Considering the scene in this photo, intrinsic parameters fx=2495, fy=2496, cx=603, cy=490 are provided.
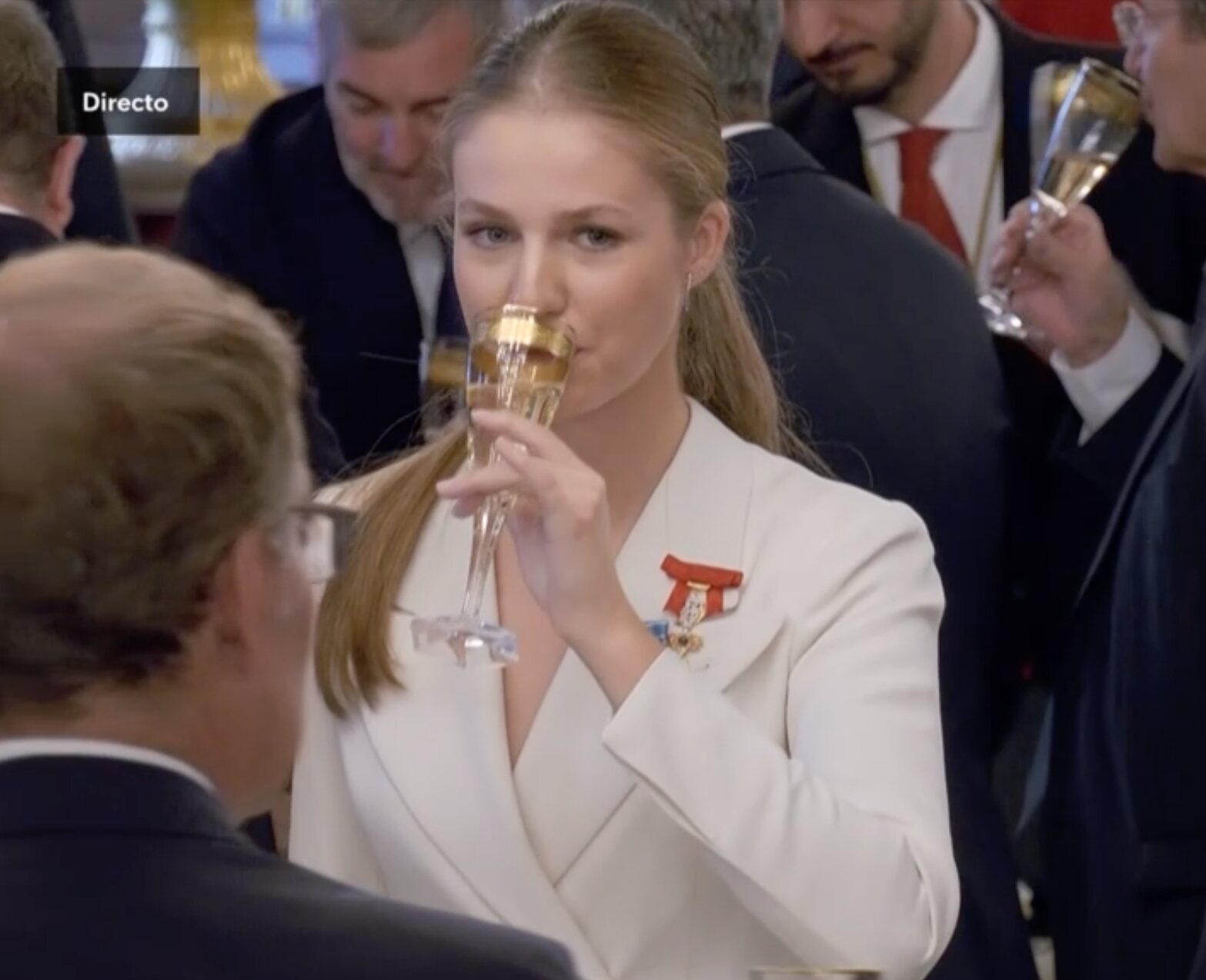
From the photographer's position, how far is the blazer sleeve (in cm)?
192

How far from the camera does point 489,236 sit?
Result: 83.0 inches

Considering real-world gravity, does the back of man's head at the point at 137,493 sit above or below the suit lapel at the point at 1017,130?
above

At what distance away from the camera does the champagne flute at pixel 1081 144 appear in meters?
3.23

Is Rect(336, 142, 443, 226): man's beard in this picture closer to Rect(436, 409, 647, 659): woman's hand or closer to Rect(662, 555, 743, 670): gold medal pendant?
Rect(662, 555, 743, 670): gold medal pendant

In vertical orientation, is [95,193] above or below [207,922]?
below

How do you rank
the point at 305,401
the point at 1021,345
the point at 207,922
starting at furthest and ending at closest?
1. the point at 1021,345
2. the point at 305,401
3. the point at 207,922

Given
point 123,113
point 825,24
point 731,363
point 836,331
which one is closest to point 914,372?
point 836,331

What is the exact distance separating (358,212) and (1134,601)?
1273mm

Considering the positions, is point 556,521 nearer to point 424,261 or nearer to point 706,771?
point 706,771

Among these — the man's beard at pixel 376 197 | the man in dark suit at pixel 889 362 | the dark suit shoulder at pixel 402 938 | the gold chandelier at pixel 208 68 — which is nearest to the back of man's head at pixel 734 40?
the man in dark suit at pixel 889 362

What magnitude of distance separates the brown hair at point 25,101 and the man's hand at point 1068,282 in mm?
1230

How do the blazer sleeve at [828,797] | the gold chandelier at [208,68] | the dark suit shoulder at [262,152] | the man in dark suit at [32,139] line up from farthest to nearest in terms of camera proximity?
the gold chandelier at [208,68] → the dark suit shoulder at [262,152] → the man in dark suit at [32,139] → the blazer sleeve at [828,797]

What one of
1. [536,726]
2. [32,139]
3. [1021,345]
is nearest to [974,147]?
[1021,345]

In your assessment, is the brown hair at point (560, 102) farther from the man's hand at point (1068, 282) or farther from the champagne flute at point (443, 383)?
the man's hand at point (1068, 282)
